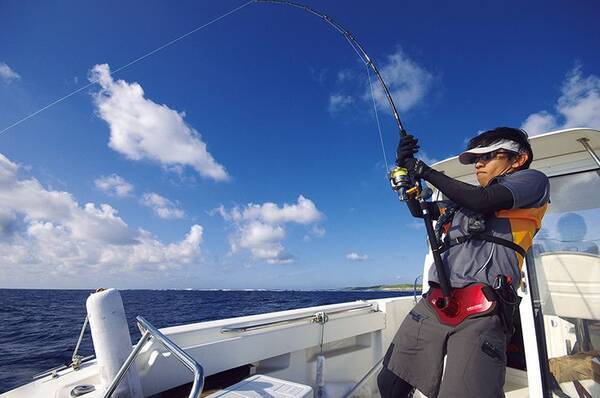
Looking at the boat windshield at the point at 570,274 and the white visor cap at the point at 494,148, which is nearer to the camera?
the white visor cap at the point at 494,148

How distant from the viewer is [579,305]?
2312mm

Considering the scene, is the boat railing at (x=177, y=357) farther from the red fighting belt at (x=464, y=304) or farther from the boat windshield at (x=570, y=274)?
the boat windshield at (x=570, y=274)

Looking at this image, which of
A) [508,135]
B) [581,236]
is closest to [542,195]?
[508,135]

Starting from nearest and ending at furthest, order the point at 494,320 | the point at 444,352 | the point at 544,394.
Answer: the point at 494,320, the point at 444,352, the point at 544,394

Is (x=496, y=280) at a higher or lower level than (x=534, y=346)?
higher

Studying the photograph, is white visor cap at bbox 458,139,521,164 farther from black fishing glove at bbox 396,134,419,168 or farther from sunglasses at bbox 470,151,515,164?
black fishing glove at bbox 396,134,419,168

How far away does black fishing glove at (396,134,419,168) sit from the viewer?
6.60 ft

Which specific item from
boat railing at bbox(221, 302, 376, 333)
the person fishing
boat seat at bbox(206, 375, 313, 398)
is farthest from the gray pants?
boat railing at bbox(221, 302, 376, 333)

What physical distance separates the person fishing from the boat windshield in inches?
41.7

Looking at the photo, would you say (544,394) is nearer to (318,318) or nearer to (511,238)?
(511,238)

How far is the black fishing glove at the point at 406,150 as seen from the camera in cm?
201

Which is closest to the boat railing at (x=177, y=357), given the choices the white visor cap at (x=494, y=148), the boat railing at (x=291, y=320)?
the boat railing at (x=291, y=320)

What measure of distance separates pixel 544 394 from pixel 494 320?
4.44ft

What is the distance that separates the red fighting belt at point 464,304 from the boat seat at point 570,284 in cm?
132
